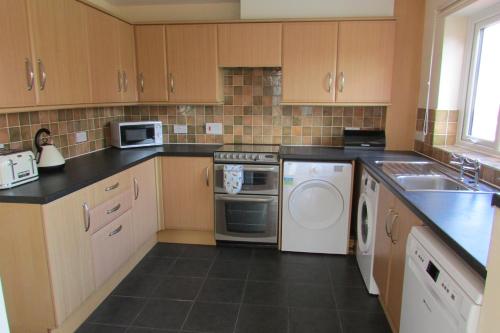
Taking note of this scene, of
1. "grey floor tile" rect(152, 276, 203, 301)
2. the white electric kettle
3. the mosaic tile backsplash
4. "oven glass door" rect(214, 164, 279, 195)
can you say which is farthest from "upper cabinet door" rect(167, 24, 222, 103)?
"grey floor tile" rect(152, 276, 203, 301)

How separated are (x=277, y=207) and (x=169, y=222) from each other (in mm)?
1040

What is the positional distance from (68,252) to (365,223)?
204cm

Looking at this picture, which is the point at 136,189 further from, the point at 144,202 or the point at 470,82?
the point at 470,82

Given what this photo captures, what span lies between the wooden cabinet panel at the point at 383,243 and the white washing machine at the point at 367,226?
0.08 meters

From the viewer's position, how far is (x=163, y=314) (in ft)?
7.54

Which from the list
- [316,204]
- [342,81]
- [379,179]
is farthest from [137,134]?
[379,179]

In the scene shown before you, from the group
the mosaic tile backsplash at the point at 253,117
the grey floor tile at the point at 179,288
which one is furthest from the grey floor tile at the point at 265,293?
the mosaic tile backsplash at the point at 253,117

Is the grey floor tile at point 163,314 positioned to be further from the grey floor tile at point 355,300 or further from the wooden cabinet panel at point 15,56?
the wooden cabinet panel at point 15,56

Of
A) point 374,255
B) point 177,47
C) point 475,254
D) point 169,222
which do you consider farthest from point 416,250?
point 177,47

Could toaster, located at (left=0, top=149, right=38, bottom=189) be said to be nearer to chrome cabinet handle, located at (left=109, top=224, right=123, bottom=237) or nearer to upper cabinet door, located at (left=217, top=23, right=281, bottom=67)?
chrome cabinet handle, located at (left=109, top=224, right=123, bottom=237)

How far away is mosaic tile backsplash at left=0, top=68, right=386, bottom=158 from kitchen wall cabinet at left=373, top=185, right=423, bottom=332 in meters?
1.32

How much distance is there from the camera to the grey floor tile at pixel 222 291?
247 centimetres

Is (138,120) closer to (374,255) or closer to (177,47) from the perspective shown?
(177,47)

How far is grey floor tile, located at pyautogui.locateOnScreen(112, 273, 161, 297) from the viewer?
2533 millimetres
